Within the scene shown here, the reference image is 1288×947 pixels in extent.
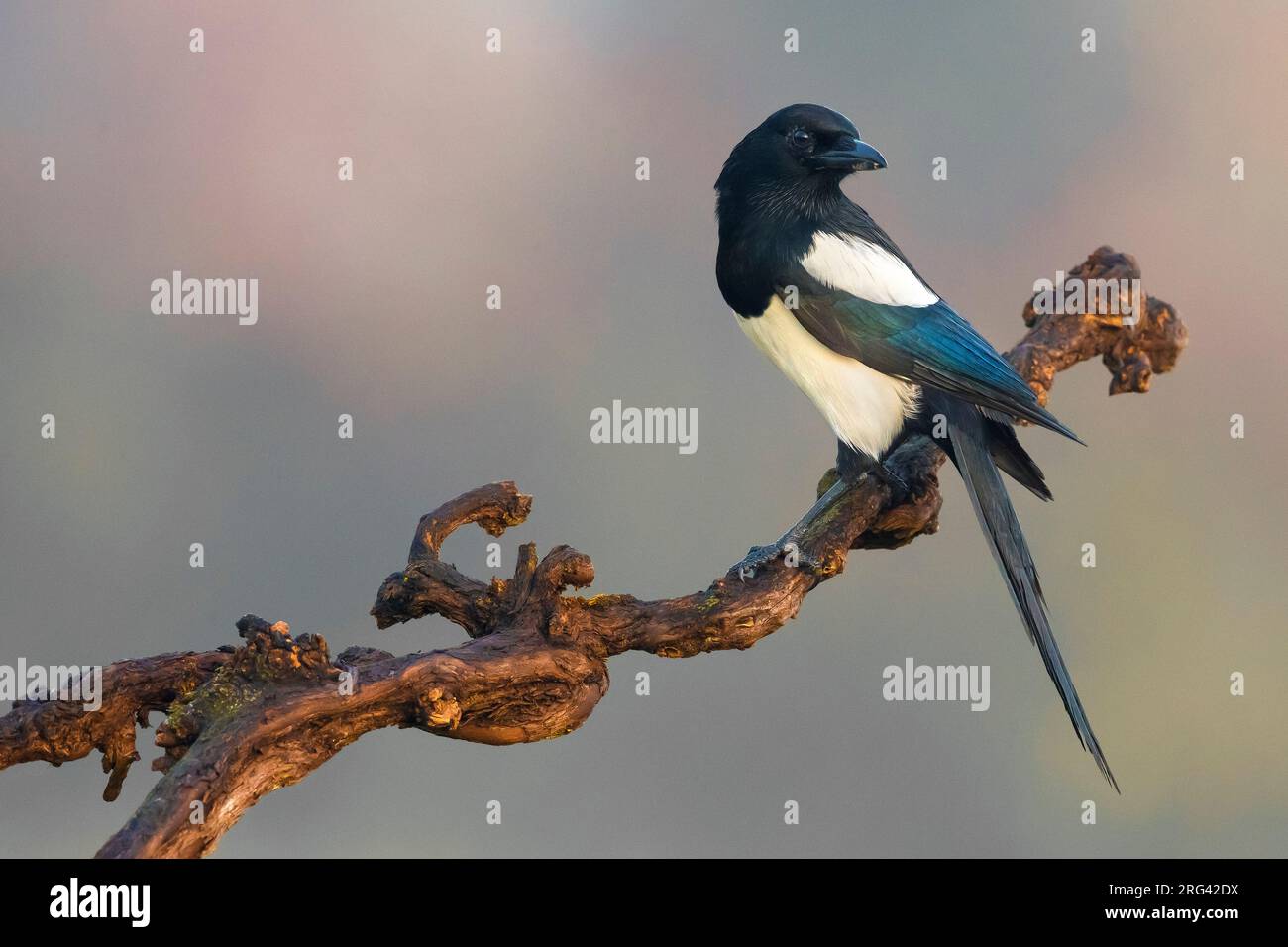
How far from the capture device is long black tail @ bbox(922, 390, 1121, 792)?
261cm

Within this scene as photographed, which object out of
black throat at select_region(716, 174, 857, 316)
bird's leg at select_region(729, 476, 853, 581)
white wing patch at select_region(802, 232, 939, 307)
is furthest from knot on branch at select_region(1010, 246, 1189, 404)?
bird's leg at select_region(729, 476, 853, 581)

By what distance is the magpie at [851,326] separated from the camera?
2.86 meters

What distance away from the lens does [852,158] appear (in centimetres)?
292

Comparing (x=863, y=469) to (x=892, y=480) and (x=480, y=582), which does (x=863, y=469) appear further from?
(x=480, y=582)

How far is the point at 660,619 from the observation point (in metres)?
2.66

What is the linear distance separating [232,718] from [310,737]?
0.44 ft

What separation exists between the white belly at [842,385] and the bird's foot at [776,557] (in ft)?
0.93

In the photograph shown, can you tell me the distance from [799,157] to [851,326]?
43 centimetres

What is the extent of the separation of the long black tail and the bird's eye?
2.06 feet

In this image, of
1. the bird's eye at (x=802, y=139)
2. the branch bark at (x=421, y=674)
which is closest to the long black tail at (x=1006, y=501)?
the branch bark at (x=421, y=674)

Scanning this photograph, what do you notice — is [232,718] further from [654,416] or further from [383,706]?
[654,416]

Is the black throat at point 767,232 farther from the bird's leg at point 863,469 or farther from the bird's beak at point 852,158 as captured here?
the bird's leg at point 863,469

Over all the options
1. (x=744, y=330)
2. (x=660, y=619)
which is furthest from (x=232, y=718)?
(x=744, y=330)

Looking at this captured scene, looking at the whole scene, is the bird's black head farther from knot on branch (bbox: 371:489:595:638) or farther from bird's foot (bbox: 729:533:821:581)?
knot on branch (bbox: 371:489:595:638)
